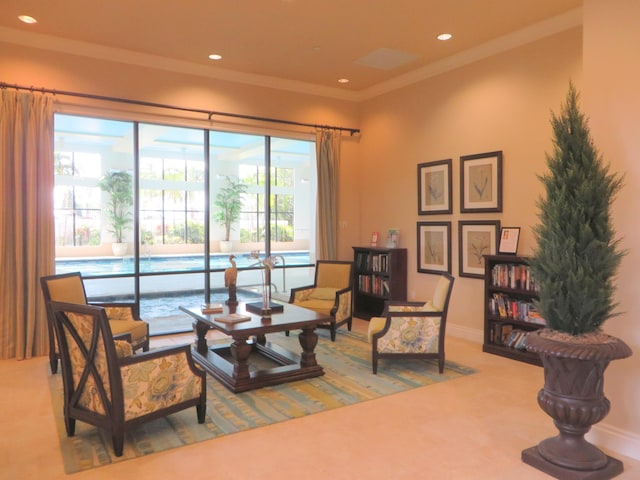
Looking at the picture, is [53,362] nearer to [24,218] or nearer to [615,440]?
[24,218]

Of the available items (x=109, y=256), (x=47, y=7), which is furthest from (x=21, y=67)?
(x=109, y=256)

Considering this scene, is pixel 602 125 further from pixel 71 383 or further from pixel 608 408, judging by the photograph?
pixel 71 383

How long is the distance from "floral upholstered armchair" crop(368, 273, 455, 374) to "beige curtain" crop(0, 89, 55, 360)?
3638mm

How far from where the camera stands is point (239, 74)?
6.48m

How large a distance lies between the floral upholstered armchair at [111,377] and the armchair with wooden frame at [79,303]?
45.9 inches

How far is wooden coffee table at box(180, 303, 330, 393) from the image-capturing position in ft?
13.4

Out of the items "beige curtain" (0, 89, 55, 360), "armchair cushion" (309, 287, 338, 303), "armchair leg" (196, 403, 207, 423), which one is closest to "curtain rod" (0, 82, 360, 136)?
"beige curtain" (0, 89, 55, 360)

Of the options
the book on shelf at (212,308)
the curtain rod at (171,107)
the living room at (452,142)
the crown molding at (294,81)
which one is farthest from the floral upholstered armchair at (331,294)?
the crown molding at (294,81)

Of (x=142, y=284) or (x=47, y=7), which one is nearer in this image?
(x=47, y=7)

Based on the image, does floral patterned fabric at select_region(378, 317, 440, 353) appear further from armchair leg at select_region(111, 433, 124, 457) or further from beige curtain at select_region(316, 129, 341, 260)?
beige curtain at select_region(316, 129, 341, 260)

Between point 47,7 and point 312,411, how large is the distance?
14.5ft

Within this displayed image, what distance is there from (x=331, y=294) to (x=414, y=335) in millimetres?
1819

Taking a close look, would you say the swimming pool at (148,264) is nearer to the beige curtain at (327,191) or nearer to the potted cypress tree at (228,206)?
the potted cypress tree at (228,206)

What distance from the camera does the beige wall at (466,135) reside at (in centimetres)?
504
